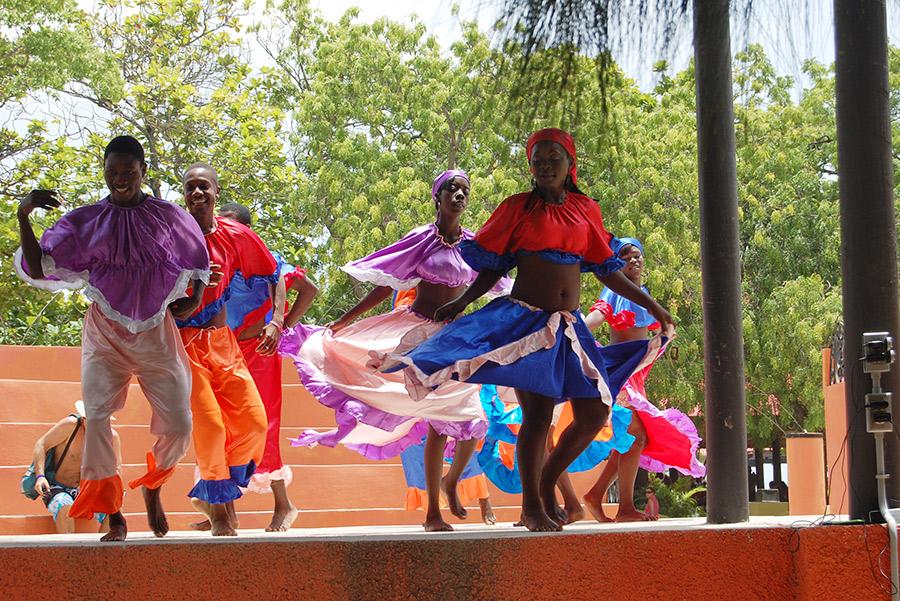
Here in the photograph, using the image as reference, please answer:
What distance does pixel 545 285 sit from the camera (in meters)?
6.22

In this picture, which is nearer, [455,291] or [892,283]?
[892,283]

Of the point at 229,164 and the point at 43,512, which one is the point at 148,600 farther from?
the point at 229,164

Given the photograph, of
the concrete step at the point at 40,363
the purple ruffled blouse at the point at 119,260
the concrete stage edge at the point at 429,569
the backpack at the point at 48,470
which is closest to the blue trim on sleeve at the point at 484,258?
the purple ruffled blouse at the point at 119,260

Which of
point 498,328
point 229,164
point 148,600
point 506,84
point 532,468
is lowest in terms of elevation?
point 148,600

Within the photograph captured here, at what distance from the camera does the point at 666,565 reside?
5.39 meters

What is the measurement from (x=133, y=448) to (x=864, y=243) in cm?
864

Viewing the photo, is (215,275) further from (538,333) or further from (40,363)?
(40,363)

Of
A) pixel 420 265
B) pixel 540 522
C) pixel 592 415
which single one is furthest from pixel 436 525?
pixel 420 265

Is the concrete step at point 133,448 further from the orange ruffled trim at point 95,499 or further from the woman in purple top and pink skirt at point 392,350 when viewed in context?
the orange ruffled trim at point 95,499

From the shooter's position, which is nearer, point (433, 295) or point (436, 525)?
point (436, 525)

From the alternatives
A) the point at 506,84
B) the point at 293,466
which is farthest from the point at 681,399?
the point at 506,84

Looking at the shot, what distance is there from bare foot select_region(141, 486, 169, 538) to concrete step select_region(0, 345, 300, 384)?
6.98m

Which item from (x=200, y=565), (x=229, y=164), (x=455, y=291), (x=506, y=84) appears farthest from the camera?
(x=229, y=164)

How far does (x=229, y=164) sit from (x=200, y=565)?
15.3 metres
